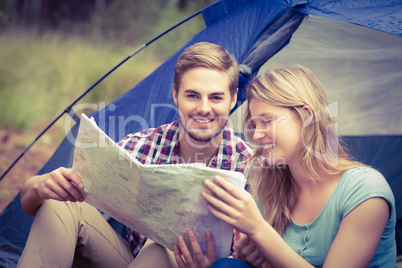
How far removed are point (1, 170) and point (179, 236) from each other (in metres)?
2.33

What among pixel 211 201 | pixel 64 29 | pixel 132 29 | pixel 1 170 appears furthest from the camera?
pixel 132 29

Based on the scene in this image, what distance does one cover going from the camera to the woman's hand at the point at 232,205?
907 mm

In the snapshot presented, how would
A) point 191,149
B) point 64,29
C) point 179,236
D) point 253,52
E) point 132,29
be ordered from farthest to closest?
point 132,29
point 64,29
point 253,52
point 191,149
point 179,236

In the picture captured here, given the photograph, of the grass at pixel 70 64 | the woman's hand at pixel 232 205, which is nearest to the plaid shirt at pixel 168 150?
the woman's hand at pixel 232 205

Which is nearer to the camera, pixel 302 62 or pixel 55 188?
pixel 55 188

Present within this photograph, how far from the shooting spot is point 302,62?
184 centimetres

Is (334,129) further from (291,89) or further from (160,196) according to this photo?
(160,196)

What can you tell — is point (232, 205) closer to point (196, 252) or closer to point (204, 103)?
→ point (196, 252)

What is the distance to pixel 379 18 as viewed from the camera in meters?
1.33

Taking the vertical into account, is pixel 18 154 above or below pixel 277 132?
below

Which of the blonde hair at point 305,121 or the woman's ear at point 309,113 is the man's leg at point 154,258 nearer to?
the blonde hair at point 305,121

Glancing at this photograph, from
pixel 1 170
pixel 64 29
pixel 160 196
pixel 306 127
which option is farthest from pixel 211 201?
pixel 64 29

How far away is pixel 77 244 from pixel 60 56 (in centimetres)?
346

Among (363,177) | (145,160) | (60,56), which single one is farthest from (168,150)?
(60,56)
